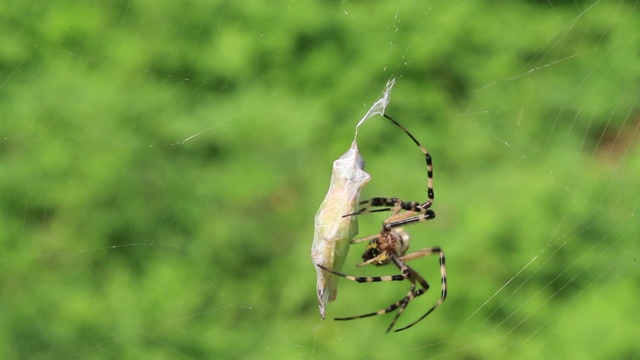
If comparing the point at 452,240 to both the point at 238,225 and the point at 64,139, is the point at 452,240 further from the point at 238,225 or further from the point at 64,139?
the point at 64,139

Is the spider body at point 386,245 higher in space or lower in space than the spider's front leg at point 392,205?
lower

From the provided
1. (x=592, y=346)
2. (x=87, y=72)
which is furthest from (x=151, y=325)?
(x=592, y=346)

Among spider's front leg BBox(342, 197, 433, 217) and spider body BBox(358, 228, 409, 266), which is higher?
spider's front leg BBox(342, 197, 433, 217)

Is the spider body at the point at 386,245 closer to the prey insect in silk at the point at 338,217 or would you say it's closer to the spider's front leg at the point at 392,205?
the spider's front leg at the point at 392,205

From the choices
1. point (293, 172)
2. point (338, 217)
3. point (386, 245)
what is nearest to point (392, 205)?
point (386, 245)

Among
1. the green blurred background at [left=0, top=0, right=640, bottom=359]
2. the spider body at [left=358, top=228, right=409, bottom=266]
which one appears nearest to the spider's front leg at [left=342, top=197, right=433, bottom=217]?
the spider body at [left=358, top=228, right=409, bottom=266]

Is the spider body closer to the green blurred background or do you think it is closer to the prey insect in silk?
the prey insect in silk

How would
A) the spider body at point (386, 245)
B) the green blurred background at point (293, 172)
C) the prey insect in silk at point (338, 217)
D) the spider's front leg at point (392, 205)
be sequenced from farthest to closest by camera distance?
the green blurred background at point (293, 172) < the spider body at point (386, 245) < the spider's front leg at point (392, 205) < the prey insect in silk at point (338, 217)

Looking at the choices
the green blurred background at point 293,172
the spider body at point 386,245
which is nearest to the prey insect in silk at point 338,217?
the spider body at point 386,245

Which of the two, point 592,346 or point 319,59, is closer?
point 592,346
